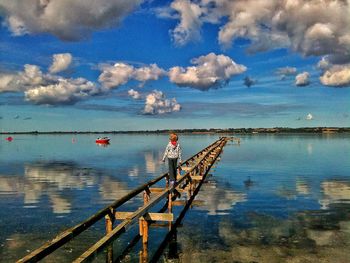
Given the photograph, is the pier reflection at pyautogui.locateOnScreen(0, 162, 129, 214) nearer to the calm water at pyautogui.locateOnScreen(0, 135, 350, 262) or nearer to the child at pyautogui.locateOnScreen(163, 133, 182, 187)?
the calm water at pyautogui.locateOnScreen(0, 135, 350, 262)

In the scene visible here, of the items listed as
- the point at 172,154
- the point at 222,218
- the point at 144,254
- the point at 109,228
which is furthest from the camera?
the point at 172,154

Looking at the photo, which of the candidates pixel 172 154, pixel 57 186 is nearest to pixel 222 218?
pixel 172 154

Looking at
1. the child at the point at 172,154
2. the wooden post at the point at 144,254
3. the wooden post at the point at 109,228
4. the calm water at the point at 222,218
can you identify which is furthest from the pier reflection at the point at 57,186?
the wooden post at the point at 109,228

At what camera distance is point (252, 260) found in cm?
1068

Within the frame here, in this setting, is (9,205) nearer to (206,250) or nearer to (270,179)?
(206,250)

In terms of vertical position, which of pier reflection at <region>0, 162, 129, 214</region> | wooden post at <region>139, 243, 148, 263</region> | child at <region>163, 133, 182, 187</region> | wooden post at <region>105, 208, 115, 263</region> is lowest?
pier reflection at <region>0, 162, 129, 214</region>

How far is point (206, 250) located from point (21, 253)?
226 inches

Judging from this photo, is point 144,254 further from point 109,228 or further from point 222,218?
point 222,218

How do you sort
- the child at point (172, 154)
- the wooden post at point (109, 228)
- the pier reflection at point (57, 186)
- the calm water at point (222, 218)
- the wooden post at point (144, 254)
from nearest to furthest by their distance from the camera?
the wooden post at point (109, 228)
the wooden post at point (144, 254)
the calm water at point (222, 218)
the child at point (172, 154)
the pier reflection at point (57, 186)

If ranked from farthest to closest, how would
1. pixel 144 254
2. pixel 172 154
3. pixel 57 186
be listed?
pixel 57 186
pixel 172 154
pixel 144 254

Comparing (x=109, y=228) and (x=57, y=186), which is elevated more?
(x=109, y=228)

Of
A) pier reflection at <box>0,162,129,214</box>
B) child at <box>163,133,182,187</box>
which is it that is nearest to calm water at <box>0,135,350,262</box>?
pier reflection at <box>0,162,129,214</box>

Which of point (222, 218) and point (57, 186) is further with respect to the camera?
point (57, 186)

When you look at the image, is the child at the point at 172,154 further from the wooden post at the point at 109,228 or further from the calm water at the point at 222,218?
the wooden post at the point at 109,228
